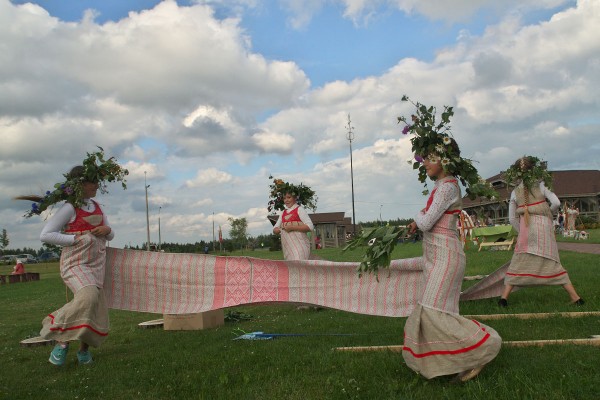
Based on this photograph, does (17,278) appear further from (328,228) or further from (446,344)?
(328,228)

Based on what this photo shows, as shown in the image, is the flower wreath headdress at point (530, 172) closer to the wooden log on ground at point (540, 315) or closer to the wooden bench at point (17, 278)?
the wooden log on ground at point (540, 315)

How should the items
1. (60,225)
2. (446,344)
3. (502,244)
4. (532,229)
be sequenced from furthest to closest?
(502,244) < (532,229) < (60,225) < (446,344)

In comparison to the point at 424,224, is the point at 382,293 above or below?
below

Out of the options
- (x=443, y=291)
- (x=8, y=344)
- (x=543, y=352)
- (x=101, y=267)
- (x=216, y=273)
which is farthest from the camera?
(x=8, y=344)

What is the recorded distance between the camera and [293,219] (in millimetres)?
11164

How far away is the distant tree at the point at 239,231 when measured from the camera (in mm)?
87625

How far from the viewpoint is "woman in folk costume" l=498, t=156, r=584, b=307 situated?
910 centimetres

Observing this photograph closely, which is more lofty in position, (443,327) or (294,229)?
(294,229)

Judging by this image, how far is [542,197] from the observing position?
9531 millimetres

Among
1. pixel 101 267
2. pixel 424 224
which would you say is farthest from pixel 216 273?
pixel 424 224

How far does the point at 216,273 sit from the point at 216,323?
174 cm

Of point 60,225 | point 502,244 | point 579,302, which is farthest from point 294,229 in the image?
point 502,244

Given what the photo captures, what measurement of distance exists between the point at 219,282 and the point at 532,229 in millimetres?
5646

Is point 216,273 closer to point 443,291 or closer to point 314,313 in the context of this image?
point 314,313
